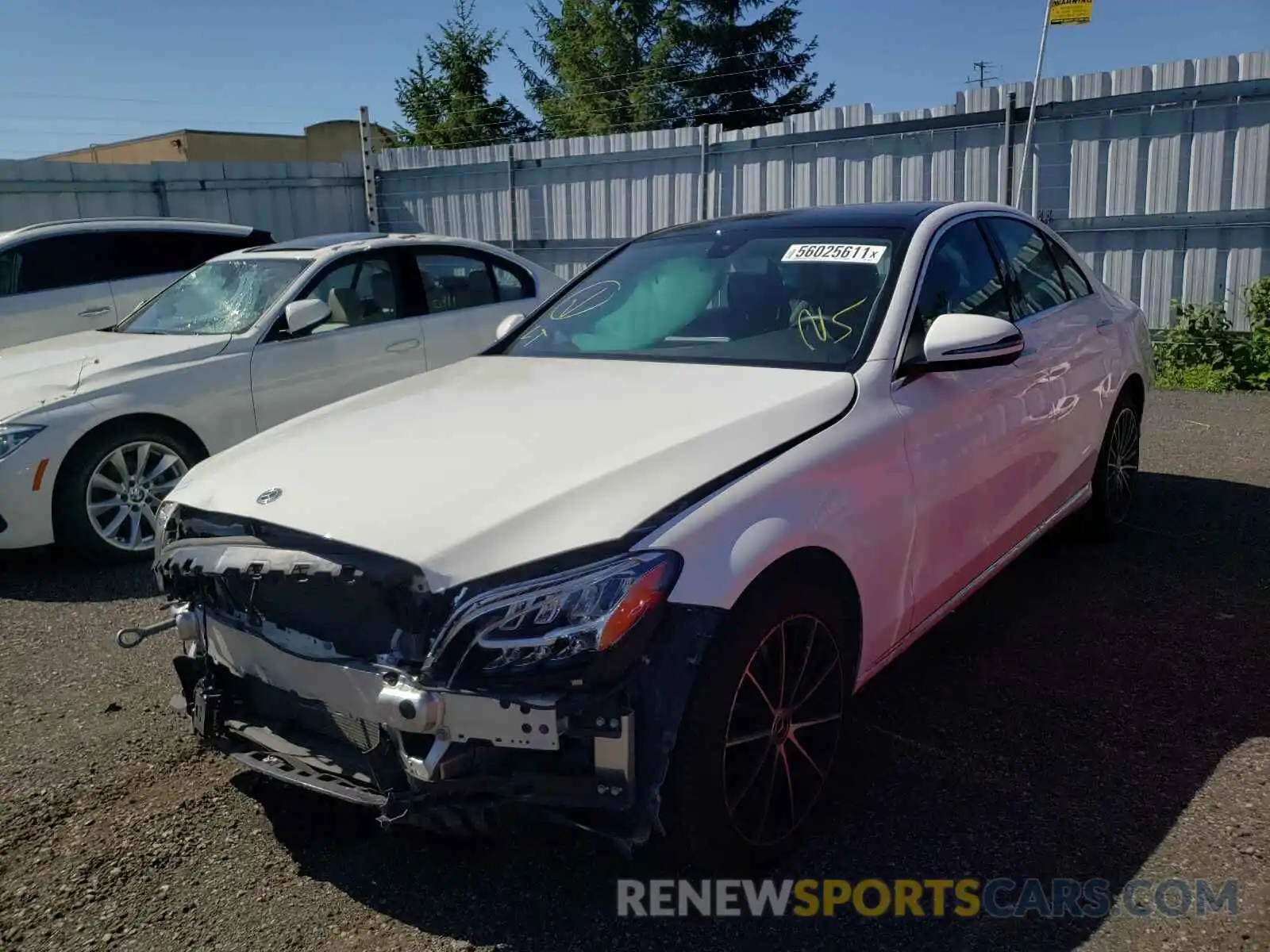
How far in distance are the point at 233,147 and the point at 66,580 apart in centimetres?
3280

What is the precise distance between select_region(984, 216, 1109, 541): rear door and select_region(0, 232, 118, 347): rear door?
7.04 meters

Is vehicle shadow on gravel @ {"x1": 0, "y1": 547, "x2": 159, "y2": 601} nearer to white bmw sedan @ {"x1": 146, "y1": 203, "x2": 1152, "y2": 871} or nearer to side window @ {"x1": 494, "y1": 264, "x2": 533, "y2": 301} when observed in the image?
white bmw sedan @ {"x1": 146, "y1": 203, "x2": 1152, "y2": 871}

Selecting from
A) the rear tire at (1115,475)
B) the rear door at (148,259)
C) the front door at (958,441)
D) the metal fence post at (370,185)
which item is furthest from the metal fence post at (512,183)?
the front door at (958,441)

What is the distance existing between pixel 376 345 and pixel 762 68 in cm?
2526

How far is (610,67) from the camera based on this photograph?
3039 centimetres

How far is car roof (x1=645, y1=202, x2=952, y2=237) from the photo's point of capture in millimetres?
3729

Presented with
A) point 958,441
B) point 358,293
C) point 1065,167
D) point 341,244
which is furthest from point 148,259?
point 1065,167

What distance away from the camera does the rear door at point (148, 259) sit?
831 cm

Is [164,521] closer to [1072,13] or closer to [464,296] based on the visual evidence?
[464,296]

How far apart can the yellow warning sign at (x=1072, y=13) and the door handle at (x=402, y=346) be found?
6.98 metres

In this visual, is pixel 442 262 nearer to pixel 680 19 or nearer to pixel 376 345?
pixel 376 345

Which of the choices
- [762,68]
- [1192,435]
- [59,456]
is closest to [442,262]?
[59,456]

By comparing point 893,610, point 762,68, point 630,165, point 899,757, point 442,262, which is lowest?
point 899,757

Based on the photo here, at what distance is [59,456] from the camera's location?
521cm
